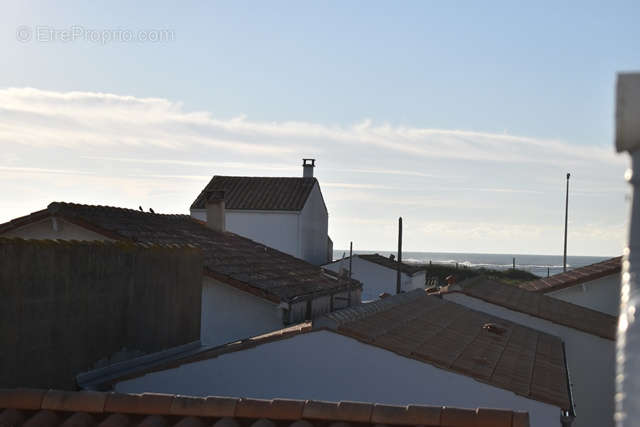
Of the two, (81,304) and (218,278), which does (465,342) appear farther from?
(218,278)

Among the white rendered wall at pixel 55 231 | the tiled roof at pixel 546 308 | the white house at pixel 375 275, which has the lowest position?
the white house at pixel 375 275

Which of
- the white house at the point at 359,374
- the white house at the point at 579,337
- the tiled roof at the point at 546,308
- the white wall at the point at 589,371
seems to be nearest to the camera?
the white house at the point at 359,374

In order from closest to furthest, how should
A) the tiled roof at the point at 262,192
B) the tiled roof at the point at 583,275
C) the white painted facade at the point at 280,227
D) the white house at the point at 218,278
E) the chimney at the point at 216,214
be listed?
the white house at the point at 218,278 < the tiled roof at the point at 583,275 < the chimney at the point at 216,214 < the white painted facade at the point at 280,227 < the tiled roof at the point at 262,192

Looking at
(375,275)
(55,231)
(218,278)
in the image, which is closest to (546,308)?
(218,278)

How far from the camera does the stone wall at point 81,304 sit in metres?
8.73

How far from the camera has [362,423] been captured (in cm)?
652

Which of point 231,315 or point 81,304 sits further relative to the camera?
point 231,315

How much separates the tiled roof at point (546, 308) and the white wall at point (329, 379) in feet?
24.1

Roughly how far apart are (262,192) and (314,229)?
3.44m

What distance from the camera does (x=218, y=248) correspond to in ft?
67.1

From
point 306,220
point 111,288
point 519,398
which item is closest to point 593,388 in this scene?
point 519,398

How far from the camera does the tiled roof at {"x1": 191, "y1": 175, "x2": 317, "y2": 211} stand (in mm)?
43219

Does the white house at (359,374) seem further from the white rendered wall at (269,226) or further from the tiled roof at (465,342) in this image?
the white rendered wall at (269,226)

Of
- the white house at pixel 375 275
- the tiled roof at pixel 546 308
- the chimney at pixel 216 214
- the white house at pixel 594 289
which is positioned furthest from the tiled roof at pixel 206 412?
the white house at pixel 375 275
